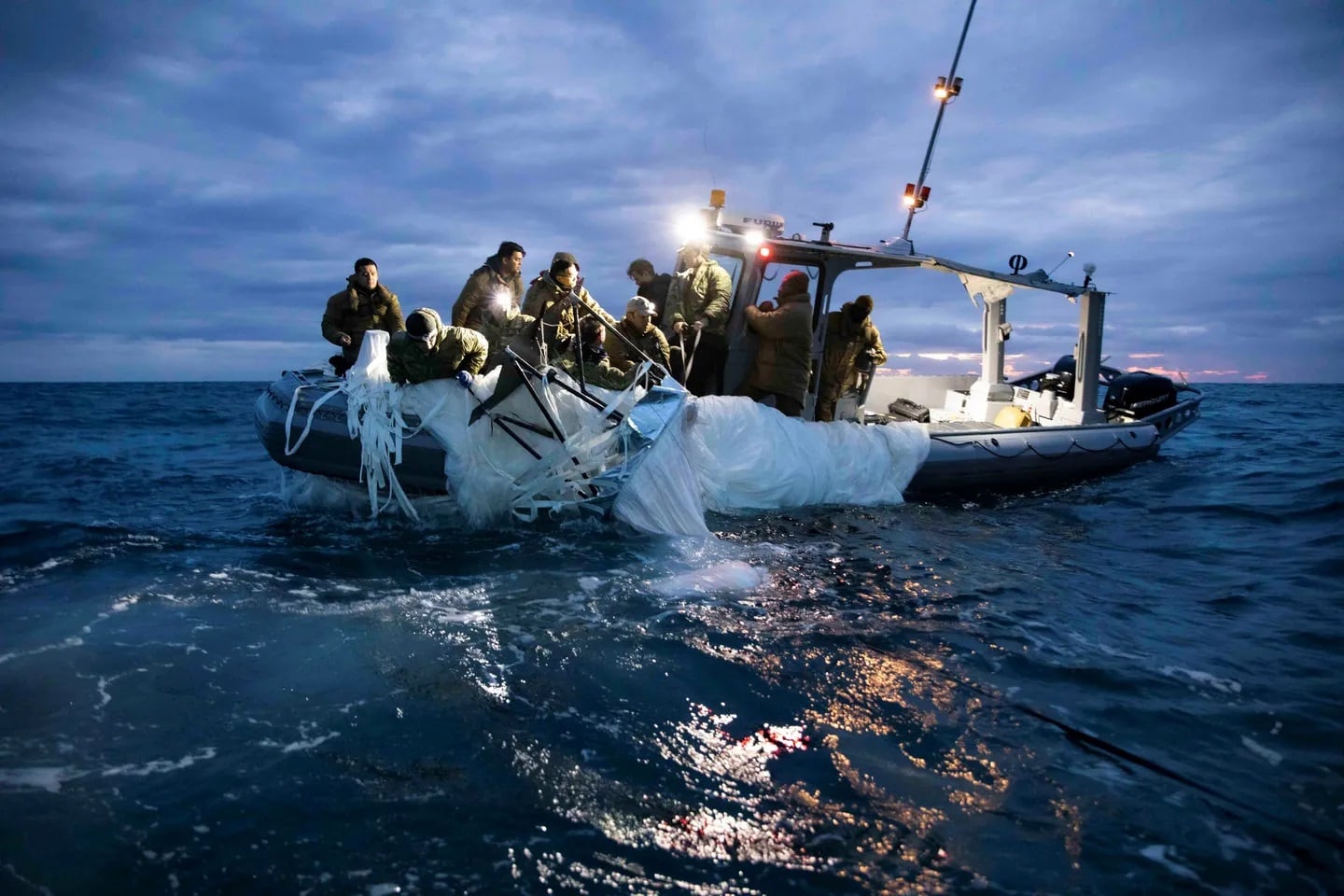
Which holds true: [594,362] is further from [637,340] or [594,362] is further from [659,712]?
[659,712]

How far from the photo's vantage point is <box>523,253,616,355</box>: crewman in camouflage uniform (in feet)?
19.8

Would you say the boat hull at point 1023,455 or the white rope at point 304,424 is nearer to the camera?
the white rope at point 304,424

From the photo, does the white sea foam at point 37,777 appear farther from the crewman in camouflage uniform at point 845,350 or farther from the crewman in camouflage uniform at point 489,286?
the crewman in camouflage uniform at point 845,350

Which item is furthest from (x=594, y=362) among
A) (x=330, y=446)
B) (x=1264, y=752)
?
(x=1264, y=752)

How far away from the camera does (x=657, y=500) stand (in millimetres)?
5863

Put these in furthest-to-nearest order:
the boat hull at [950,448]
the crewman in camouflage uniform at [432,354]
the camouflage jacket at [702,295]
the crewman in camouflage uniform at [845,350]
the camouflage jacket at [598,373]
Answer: the crewman in camouflage uniform at [845,350], the camouflage jacket at [702,295], the camouflage jacket at [598,373], the boat hull at [950,448], the crewman in camouflage uniform at [432,354]

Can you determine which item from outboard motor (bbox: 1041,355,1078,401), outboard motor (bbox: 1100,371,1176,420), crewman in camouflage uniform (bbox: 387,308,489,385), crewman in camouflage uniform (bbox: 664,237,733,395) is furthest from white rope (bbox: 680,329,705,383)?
outboard motor (bbox: 1100,371,1176,420)

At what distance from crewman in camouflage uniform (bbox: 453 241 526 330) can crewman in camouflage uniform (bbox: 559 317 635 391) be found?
0.88 meters

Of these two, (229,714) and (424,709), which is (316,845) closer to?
(424,709)

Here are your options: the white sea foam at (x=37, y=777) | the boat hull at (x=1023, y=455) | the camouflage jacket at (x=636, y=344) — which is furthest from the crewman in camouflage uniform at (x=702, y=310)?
the white sea foam at (x=37, y=777)

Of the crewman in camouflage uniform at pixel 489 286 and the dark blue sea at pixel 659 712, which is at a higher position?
the crewman in camouflage uniform at pixel 489 286

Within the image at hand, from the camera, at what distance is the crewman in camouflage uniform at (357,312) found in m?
7.07

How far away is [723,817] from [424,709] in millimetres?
1413

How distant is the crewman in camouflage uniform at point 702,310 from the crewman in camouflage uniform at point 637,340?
1.68 feet
